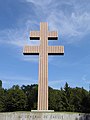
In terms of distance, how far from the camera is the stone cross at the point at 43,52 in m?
23.6

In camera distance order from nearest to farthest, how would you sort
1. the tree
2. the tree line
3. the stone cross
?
1. the stone cross
2. the tree line
3. the tree

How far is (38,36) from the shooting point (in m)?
25.7

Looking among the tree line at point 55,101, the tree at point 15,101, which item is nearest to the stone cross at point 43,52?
the tree line at point 55,101

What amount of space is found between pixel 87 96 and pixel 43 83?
29.4 m

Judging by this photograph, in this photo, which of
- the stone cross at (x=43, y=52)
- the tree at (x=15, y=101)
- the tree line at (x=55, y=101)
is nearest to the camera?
the stone cross at (x=43, y=52)

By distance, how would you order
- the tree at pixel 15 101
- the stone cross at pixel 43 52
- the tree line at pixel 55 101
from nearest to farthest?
the stone cross at pixel 43 52 → the tree line at pixel 55 101 → the tree at pixel 15 101

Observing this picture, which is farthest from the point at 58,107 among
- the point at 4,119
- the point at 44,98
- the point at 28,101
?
the point at 4,119

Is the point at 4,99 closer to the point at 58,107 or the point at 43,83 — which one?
the point at 58,107

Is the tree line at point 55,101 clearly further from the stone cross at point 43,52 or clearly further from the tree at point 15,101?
the stone cross at point 43,52

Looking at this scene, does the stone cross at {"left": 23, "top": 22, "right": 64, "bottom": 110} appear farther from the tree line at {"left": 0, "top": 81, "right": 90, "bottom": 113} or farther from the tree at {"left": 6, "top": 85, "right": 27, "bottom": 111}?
the tree at {"left": 6, "top": 85, "right": 27, "bottom": 111}

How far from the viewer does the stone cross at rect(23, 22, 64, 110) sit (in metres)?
23.6

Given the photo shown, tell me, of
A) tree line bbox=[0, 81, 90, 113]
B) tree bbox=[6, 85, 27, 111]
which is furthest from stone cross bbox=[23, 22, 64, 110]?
tree bbox=[6, 85, 27, 111]

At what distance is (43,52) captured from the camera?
24.8 meters

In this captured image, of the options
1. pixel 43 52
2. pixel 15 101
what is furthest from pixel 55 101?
pixel 43 52
